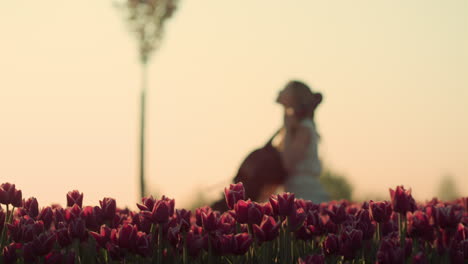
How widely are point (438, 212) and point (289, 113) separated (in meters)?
5.22

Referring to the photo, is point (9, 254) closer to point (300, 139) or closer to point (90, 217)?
point (90, 217)

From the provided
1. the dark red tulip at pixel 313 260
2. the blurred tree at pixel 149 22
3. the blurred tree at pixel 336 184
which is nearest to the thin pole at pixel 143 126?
the blurred tree at pixel 149 22

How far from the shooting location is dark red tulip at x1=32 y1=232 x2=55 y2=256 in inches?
156

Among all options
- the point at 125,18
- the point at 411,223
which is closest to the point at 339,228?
the point at 411,223

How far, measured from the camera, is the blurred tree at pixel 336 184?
853 inches

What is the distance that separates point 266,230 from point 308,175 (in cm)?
603

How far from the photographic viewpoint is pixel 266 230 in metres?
3.92

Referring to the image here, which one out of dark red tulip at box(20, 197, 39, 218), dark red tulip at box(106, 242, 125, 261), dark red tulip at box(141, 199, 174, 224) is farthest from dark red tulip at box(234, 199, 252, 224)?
dark red tulip at box(20, 197, 39, 218)

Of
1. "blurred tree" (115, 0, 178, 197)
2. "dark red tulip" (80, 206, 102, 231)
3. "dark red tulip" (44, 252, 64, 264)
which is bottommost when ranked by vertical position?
"dark red tulip" (44, 252, 64, 264)

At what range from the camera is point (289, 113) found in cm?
972

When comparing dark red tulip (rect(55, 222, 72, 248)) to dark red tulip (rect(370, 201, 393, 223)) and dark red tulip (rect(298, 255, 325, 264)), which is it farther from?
dark red tulip (rect(370, 201, 393, 223))

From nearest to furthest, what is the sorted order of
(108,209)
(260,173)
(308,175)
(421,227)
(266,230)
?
(266,230), (108,209), (421,227), (260,173), (308,175)

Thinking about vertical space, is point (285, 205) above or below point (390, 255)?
above

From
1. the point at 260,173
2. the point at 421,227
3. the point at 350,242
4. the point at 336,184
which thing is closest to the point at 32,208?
the point at 350,242
